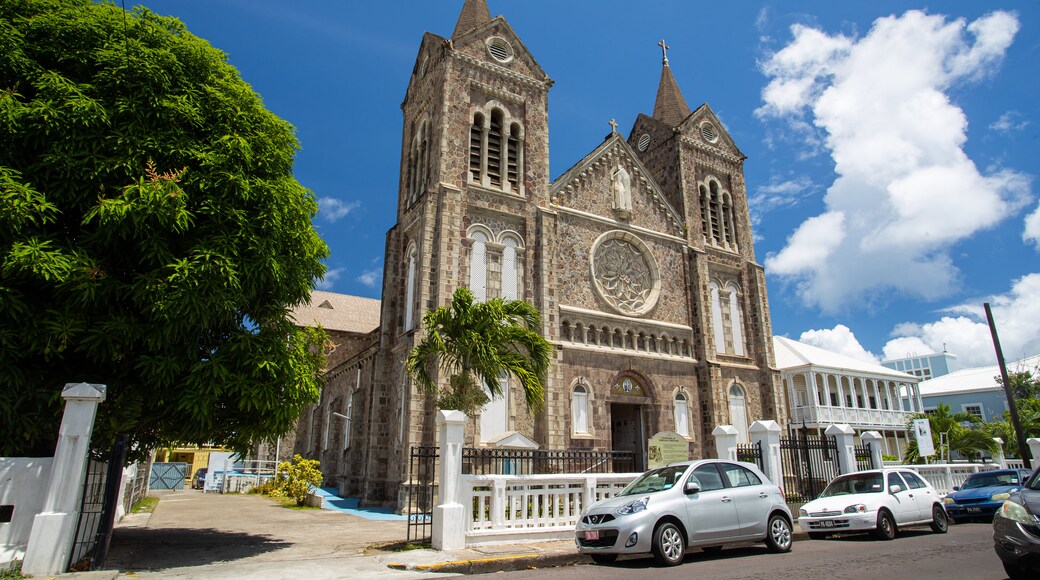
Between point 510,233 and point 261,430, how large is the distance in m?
12.9

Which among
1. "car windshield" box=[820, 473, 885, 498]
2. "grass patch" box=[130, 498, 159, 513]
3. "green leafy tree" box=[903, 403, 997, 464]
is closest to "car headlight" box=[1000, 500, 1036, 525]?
"car windshield" box=[820, 473, 885, 498]

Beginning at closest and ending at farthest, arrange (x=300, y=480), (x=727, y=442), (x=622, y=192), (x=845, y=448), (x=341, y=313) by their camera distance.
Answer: (x=727, y=442)
(x=845, y=448)
(x=300, y=480)
(x=622, y=192)
(x=341, y=313)

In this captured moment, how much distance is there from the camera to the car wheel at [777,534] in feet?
34.9

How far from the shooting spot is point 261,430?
11.8 metres

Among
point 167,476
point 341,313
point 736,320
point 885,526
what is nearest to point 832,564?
point 885,526

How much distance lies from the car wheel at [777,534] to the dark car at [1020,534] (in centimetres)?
360

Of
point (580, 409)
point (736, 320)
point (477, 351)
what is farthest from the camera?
point (736, 320)

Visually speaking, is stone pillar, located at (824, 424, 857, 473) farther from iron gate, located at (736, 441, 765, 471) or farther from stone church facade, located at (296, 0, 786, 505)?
stone church facade, located at (296, 0, 786, 505)

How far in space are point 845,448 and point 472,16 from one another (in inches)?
853

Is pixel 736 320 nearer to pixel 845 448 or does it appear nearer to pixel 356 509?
pixel 845 448

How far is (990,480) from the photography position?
17016 millimetres

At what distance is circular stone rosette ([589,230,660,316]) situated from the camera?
80.5 ft

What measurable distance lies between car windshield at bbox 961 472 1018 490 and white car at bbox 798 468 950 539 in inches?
181

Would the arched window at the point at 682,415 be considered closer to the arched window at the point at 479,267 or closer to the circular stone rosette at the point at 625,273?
the circular stone rosette at the point at 625,273
